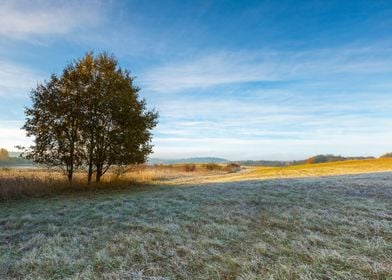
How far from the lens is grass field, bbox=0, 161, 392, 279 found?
11.0 feet

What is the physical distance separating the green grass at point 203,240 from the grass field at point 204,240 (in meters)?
0.01

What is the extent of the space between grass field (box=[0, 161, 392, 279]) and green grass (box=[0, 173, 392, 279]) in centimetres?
1

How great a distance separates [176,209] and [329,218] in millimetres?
3564

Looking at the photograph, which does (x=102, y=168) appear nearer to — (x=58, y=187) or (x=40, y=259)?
(x=58, y=187)

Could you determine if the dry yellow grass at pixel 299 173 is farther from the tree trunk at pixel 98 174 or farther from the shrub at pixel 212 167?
the shrub at pixel 212 167

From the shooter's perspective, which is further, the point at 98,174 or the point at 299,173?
the point at 299,173

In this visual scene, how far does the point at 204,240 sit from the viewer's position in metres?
4.42

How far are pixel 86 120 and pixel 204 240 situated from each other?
9659 mm

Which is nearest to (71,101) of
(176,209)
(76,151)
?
(76,151)

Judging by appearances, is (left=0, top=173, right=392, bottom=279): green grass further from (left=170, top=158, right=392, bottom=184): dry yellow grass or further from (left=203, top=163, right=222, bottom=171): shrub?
(left=203, top=163, right=222, bottom=171): shrub

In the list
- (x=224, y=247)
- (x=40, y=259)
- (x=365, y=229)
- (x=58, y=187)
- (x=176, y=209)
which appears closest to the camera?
(x=40, y=259)

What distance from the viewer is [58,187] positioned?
1172cm

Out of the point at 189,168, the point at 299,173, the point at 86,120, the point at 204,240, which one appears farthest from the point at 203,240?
the point at 189,168

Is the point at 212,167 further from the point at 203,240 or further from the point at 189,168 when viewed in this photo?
the point at 203,240
